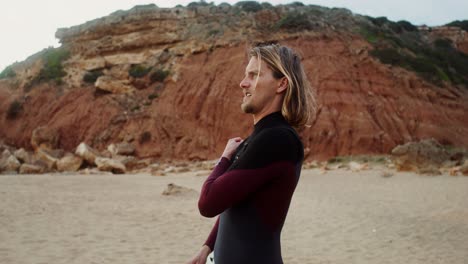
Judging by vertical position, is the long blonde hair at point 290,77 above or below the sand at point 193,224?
above

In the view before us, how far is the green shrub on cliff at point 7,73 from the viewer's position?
39.0m

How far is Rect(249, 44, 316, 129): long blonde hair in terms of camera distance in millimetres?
2109

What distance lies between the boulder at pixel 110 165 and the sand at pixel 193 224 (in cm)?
689

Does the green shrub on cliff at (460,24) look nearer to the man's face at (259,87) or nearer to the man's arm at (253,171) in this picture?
the man's face at (259,87)

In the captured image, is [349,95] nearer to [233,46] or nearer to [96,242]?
[233,46]

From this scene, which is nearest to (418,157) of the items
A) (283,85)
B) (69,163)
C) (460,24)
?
(69,163)

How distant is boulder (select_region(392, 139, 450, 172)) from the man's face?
20.6 m

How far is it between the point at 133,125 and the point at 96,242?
23360 mm

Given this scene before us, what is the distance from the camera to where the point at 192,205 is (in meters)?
12.7

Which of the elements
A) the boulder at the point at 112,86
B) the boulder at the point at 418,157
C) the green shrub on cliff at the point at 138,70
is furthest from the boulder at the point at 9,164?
the boulder at the point at 418,157

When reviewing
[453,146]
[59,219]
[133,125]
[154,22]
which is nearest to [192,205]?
[59,219]

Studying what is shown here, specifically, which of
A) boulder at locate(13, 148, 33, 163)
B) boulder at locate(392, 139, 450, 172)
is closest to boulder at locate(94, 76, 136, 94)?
boulder at locate(13, 148, 33, 163)

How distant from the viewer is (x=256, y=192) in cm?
200

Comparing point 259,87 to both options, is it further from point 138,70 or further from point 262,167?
point 138,70
